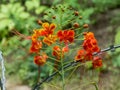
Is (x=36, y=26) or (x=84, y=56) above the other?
(x=84, y=56)

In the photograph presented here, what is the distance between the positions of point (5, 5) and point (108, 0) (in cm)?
139

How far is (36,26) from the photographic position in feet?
16.1

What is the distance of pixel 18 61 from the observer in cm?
553

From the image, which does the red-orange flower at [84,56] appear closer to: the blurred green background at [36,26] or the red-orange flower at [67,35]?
the red-orange flower at [67,35]

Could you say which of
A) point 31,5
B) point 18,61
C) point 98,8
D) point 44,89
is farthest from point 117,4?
point 44,89

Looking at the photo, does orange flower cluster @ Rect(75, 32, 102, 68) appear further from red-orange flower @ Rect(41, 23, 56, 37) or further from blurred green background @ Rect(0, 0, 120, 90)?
blurred green background @ Rect(0, 0, 120, 90)

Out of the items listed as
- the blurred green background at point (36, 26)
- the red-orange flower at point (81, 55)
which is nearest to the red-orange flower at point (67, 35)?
the red-orange flower at point (81, 55)

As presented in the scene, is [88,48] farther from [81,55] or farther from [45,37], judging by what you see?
[45,37]

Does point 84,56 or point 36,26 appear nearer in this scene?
point 84,56

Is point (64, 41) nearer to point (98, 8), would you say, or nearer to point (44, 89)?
point (44, 89)

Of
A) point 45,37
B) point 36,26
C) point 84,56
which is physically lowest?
point 36,26

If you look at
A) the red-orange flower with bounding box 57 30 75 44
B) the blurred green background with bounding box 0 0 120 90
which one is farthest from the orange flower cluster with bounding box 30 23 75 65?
the blurred green background with bounding box 0 0 120 90

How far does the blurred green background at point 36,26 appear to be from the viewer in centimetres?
523

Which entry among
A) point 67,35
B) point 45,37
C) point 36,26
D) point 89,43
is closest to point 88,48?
point 89,43
